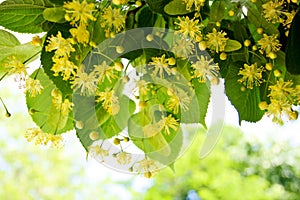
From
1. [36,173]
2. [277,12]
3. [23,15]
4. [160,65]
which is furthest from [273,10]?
[36,173]

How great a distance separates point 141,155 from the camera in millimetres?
462

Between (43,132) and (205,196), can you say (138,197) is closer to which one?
(205,196)

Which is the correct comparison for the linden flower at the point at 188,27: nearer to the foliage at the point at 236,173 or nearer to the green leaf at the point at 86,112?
the green leaf at the point at 86,112

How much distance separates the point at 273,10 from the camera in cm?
41

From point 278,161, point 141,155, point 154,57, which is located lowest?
point 278,161

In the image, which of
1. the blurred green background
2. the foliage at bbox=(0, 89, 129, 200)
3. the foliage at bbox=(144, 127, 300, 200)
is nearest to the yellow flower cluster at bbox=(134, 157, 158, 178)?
the blurred green background

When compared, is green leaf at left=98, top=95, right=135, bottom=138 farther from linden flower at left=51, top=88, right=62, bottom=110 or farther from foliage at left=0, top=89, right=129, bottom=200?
foliage at left=0, top=89, right=129, bottom=200

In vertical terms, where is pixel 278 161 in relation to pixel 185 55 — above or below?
below

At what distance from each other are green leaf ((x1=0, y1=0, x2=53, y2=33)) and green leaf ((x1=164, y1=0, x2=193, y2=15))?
0.10 meters

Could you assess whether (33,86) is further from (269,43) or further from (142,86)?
(269,43)

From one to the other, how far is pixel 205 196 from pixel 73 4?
13.2 feet

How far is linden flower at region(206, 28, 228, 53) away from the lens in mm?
A: 401

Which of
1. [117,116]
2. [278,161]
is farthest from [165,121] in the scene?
[278,161]

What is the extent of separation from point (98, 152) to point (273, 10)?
7.6 inches
